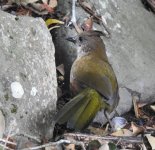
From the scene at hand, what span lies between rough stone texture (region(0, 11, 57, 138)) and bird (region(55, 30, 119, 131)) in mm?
172

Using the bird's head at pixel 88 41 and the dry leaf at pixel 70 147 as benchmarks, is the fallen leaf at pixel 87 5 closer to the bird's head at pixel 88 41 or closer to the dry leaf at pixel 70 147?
the bird's head at pixel 88 41

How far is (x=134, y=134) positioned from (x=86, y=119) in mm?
608

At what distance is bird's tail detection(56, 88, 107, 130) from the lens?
4.09 m

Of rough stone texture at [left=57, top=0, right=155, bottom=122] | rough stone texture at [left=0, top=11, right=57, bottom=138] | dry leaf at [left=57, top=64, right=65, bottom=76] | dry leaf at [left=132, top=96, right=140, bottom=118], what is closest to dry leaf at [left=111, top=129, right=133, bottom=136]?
rough stone texture at [left=57, top=0, right=155, bottom=122]

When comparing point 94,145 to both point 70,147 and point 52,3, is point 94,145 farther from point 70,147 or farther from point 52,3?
point 52,3

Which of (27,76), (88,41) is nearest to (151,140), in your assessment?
(27,76)

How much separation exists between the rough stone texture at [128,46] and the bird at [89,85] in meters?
0.21

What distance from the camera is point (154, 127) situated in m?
5.04

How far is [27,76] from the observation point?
4035mm

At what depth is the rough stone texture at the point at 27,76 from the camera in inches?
149

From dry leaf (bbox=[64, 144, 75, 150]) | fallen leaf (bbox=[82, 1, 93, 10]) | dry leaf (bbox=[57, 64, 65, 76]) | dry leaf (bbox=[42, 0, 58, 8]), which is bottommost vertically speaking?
dry leaf (bbox=[57, 64, 65, 76])

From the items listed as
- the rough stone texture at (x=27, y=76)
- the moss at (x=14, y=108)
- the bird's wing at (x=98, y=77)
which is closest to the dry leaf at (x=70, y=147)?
the rough stone texture at (x=27, y=76)

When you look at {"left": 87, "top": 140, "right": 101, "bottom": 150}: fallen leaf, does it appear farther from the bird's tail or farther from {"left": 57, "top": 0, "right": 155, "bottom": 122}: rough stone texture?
{"left": 57, "top": 0, "right": 155, "bottom": 122}: rough stone texture

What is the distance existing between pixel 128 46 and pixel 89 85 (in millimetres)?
1336
